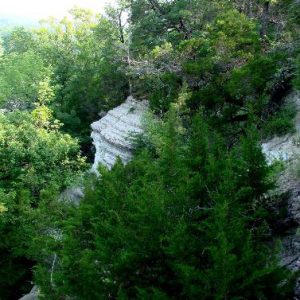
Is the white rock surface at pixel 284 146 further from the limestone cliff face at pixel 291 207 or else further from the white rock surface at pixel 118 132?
the white rock surface at pixel 118 132

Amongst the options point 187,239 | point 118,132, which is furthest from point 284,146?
point 118,132

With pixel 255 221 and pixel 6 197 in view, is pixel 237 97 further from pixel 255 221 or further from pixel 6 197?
pixel 6 197

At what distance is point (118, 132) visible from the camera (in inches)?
825

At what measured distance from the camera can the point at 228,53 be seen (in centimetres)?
1822

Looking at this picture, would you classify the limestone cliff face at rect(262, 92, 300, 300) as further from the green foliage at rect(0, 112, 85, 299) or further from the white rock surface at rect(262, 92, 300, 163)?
the green foliage at rect(0, 112, 85, 299)

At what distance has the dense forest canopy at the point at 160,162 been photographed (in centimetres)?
877

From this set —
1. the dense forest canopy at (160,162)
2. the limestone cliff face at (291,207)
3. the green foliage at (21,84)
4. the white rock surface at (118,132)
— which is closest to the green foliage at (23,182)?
the dense forest canopy at (160,162)

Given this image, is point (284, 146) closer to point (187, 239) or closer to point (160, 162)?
point (160, 162)

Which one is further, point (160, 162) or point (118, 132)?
point (118, 132)

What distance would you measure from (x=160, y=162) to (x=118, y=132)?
32.0 feet

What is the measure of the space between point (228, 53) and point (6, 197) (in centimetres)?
1151

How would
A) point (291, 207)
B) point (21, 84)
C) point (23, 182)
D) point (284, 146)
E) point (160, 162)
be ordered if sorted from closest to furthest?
point (291, 207) < point (160, 162) < point (284, 146) < point (23, 182) < point (21, 84)

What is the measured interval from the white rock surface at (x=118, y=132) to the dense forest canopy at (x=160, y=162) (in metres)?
1.02

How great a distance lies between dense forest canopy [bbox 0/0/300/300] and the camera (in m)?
8.77
